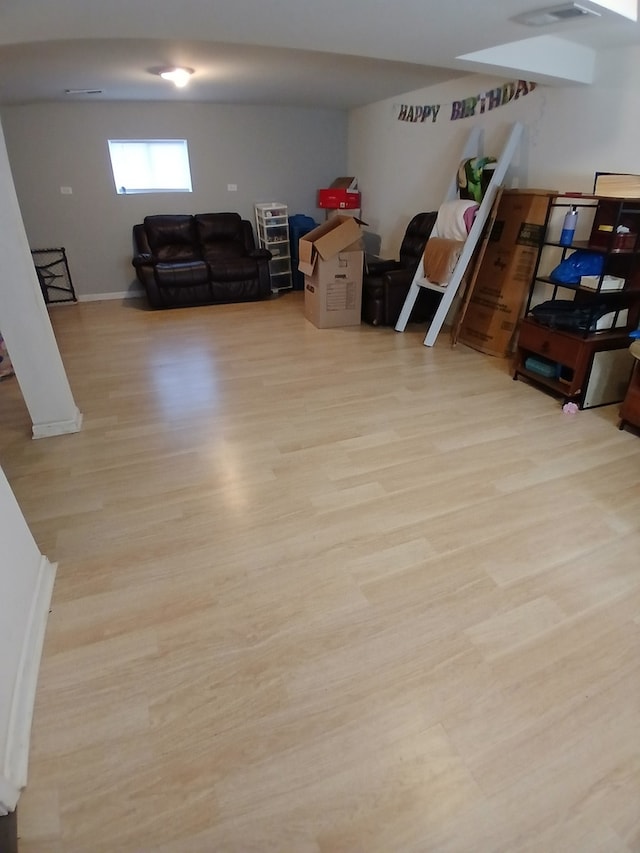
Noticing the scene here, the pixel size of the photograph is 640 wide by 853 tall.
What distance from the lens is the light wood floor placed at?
3.71 feet

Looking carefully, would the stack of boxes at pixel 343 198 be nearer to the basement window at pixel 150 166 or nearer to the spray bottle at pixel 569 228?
the basement window at pixel 150 166

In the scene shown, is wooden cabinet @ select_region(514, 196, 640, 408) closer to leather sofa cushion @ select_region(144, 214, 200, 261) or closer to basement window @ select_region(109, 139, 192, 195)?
leather sofa cushion @ select_region(144, 214, 200, 261)

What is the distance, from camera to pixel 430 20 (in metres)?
2.06

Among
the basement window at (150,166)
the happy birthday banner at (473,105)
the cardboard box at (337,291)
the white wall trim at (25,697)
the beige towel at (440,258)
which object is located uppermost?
the happy birthday banner at (473,105)

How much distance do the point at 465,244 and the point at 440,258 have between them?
0.75ft

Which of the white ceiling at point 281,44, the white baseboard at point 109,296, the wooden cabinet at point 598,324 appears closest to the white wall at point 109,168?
the white baseboard at point 109,296

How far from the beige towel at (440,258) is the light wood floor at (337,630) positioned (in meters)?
1.37

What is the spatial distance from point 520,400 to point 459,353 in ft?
3.06

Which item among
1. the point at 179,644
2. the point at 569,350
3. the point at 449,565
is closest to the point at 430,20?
the point at 569,350

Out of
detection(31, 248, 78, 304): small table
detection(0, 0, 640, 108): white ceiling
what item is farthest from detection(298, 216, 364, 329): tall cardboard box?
detection(31, 248, 78, 304): small table

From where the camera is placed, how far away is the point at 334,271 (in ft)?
14.4

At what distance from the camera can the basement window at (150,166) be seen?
18.2 feet

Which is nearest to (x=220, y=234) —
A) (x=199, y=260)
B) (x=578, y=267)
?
(x=199, y=260)

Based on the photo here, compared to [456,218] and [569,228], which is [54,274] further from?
[569,228]
